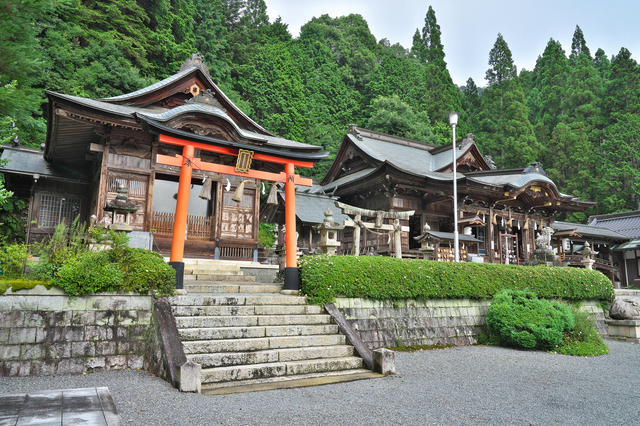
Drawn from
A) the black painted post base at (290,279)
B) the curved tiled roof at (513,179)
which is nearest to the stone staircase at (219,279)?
the black painted post base at (290,279)

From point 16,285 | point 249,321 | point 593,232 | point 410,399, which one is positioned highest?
point 593,232

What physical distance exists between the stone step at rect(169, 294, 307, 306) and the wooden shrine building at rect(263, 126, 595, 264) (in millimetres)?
8075

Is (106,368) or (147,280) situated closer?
(106,368)

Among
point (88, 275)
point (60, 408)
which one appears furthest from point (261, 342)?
point (88, 275)

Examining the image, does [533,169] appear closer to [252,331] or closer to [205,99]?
[205,99]

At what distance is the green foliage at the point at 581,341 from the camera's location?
28.1ft

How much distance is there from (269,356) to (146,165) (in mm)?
9393

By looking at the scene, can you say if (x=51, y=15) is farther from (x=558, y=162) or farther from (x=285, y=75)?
(x=558, y=162)

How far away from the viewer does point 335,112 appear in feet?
114

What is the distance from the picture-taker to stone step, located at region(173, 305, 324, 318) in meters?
6.24

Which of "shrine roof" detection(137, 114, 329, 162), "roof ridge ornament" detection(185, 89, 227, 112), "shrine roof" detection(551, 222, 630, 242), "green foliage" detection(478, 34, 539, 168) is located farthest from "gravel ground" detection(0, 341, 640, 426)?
"green foliage" detection(478, 34, 539, 168)

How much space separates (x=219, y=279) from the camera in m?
10.2

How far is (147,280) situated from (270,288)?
8.95 feet

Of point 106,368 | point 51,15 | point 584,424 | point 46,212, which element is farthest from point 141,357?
point 51,15
